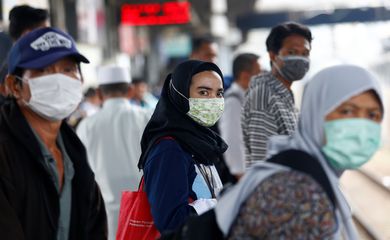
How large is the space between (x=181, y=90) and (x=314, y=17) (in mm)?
10285

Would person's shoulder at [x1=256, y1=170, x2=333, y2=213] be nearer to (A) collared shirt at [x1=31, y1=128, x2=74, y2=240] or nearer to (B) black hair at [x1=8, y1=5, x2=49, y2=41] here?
(A) collared shirt at [x1=31, y1=128, x2=74, y2=240]

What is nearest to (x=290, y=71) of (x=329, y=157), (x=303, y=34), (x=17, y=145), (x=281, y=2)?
(x=303, y=34)

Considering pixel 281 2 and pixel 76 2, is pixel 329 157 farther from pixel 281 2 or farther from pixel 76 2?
pixel 281 2

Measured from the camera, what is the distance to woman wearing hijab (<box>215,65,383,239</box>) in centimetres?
161

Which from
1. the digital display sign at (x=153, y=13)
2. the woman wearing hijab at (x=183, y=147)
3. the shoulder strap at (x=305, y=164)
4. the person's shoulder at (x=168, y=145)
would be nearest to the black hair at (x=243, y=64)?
the woman wearing hijab at (x=183, y=147)

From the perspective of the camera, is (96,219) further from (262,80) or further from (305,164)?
(262,80)

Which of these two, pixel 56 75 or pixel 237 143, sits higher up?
pixel 56 75

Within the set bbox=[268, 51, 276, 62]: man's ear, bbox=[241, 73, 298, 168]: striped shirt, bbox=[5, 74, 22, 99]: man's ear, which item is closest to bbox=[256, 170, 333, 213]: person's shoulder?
bbox=[5, 74, 22, 99]: man's ear

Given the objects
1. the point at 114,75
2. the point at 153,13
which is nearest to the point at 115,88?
the point at 114,75

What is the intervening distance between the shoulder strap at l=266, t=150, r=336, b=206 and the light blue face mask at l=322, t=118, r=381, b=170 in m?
0.08

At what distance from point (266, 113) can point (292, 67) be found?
1.24 ft

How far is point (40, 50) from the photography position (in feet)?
8.50

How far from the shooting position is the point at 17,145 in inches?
95.5

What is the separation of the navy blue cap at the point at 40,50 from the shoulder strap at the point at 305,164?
3.93 feet
